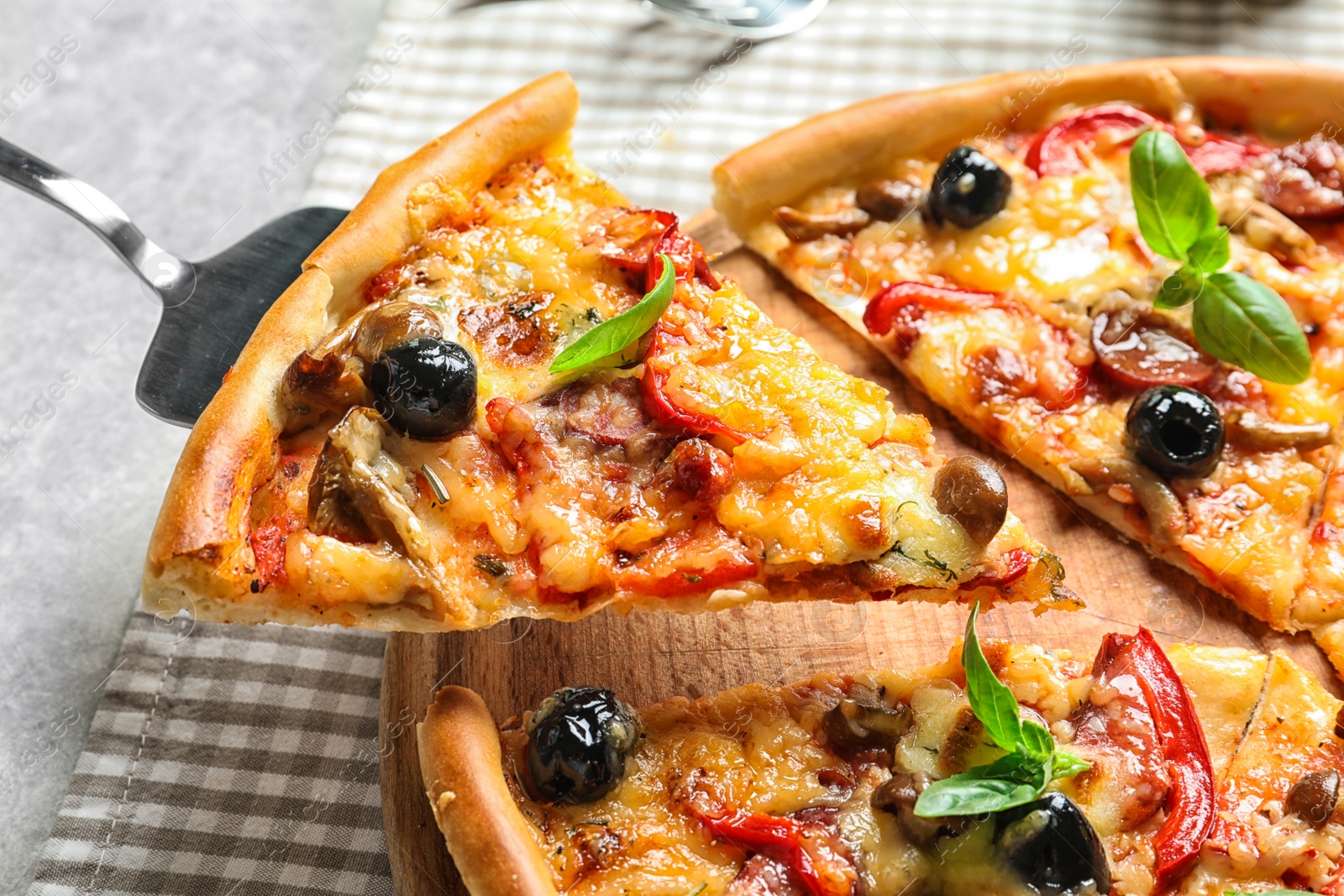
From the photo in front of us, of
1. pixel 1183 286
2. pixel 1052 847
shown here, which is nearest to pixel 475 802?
pixel 1052 847

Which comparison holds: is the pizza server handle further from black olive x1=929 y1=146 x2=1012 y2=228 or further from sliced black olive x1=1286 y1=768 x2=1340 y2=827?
sliced black olive x1=1286 y1=768 x2=1340 y2=827

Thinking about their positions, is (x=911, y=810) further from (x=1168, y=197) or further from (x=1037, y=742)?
(x=1168, y=197)

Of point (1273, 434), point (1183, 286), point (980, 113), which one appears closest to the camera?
point (1273, 434)

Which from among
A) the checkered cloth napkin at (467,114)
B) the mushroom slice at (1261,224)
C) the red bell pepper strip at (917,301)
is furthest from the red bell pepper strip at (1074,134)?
the checkered cloth napkin at (467,114)

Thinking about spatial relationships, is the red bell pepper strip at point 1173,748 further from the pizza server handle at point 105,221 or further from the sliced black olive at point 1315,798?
the pizza server handle at point 105,221

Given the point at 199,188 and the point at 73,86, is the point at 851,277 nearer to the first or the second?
the point at 199,188

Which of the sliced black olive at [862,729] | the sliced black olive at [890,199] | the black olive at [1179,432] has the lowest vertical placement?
the sliced black olive at [862,729]
